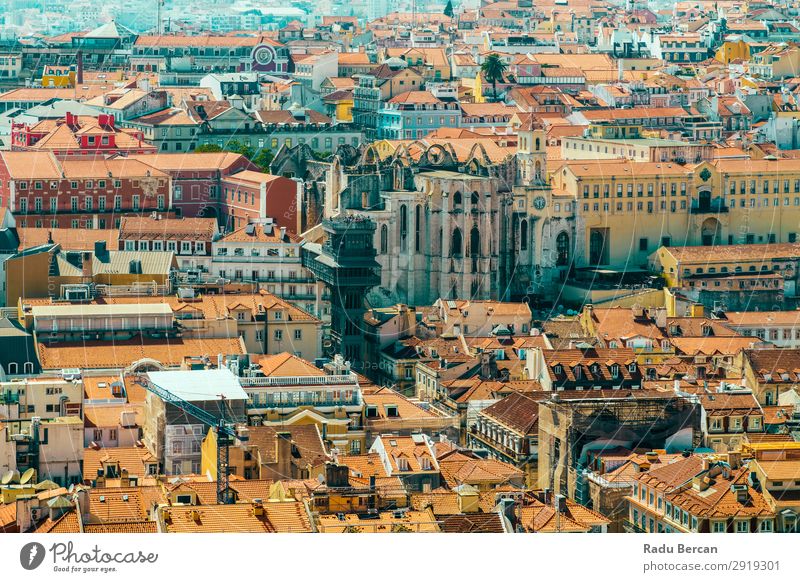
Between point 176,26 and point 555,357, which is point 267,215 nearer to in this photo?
point 555,357

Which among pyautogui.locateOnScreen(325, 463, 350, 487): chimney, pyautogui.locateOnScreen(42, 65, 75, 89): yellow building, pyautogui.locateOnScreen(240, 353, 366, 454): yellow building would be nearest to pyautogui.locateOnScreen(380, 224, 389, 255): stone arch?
pyautogui.locateOnScreen(240, 353, 366, 454): yellow building

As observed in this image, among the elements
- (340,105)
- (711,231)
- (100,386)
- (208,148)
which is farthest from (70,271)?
(340,105)

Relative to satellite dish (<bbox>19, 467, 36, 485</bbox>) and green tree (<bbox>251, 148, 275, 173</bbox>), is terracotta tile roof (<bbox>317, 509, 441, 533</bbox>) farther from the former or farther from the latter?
green tree (<bbox>251, 148, 275, 173</bbox>)

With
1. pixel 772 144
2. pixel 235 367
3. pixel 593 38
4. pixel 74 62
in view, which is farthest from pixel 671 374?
pixel 593 38

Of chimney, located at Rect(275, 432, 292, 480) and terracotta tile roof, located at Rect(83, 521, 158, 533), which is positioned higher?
terracotta tile roof, located at Rect(83, 521, 158, 533)

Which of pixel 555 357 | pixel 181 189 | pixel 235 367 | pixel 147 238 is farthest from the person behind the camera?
pixel 181 189
